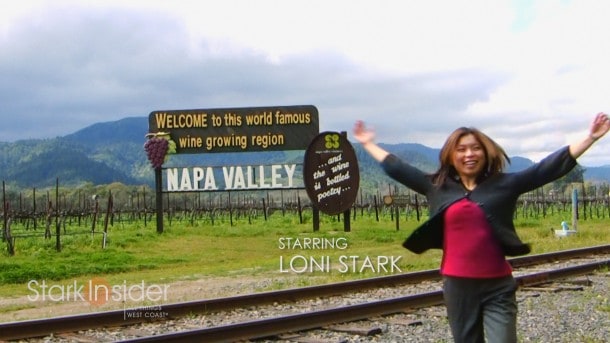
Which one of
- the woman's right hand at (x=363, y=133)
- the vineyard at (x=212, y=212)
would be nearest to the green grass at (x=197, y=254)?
the vineyard at (x=212, y=212)

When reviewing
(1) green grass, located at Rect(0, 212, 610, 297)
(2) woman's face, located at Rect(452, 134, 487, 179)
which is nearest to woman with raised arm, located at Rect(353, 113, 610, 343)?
(2) woman's face, located at Rect(452, 134, 487, 179)

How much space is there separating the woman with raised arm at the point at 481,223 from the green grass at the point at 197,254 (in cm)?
807

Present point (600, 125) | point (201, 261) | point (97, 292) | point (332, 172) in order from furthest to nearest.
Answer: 1. point (332, 172)
2. point (201, 261)
3. point (97, 292)
4. point (600, 125)

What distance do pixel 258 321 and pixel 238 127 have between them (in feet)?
54.0

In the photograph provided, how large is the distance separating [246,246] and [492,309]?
693 inches

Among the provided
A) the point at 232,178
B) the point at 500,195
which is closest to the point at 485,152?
the point at 500,195

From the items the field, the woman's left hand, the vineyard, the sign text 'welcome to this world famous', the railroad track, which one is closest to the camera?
the woman's left hand

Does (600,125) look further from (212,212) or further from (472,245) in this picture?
(212,212)

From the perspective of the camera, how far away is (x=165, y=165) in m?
24.0

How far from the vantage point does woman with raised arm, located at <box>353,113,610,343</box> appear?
161 inches

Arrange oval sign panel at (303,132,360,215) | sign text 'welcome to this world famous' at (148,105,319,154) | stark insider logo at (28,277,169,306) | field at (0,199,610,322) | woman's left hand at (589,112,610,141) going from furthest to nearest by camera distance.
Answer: sign text 'welcome to this world famous' at (148,105,319,154), oval sign panel at (303,132,360,215), field at (0,199,610,322), stark insider logo at (28,277,169,306), woman's left hand at (589,112,610,141)

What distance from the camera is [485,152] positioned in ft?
13.8

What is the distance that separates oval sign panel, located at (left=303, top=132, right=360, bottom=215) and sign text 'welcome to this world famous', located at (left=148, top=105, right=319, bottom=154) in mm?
1342

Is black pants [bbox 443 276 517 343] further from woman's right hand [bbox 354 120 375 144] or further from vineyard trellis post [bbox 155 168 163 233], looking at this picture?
vineyard trellis post [bbox 155 168 163 233]
